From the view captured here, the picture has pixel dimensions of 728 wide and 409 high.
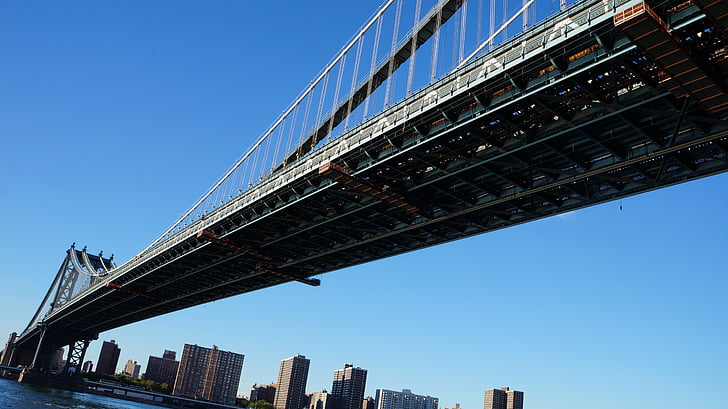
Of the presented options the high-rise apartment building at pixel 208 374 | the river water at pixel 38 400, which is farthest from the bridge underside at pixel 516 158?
the high-rise apartment building at pixel 208 374

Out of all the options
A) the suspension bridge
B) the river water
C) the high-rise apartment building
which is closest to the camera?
the suspension bridge

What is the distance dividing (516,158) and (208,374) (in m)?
193

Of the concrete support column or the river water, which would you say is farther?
the concrete support column

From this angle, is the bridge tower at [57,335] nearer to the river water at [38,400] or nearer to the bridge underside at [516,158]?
the river water at [38,400]

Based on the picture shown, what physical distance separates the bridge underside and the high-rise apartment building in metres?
167

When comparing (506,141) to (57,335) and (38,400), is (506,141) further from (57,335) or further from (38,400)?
(57,335)

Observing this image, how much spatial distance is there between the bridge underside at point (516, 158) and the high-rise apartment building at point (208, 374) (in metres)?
167

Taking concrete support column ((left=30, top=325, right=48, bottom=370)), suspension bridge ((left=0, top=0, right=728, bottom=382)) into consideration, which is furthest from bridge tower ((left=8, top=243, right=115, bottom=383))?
suspension bridge ((left=0, top=0, right=728, bottom=382))

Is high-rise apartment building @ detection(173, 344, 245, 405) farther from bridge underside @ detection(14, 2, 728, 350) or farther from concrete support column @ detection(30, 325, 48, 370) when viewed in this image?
bridge underside @ detection(14, 2, 728, 350)

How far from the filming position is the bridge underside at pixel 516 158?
1820 cm

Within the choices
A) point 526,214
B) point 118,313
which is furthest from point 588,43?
point 118,313

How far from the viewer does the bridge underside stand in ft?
59.7

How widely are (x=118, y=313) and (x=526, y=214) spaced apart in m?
69.8

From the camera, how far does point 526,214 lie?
95.6 ft
